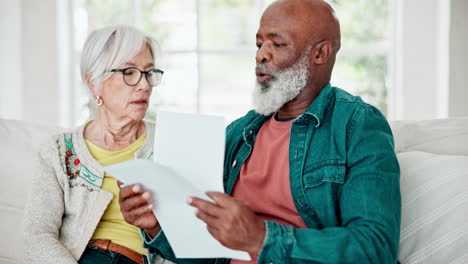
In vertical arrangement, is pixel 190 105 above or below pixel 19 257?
above

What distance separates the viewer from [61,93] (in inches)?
176

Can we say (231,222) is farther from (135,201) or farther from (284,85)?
(284,85)

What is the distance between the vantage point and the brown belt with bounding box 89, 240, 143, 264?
5.68 ft

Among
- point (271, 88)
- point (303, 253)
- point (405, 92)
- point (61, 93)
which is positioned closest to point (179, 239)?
point (303, 253)

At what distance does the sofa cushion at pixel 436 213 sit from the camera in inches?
54.9

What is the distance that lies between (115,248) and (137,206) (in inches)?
18.3

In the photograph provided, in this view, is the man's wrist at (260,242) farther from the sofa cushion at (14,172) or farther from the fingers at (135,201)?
the sofa cushion at (14,172)

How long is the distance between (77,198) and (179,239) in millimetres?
627

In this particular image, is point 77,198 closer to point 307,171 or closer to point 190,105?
point 307,171

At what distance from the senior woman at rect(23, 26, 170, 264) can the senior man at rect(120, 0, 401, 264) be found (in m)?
0.29

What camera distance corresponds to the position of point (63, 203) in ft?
5.76

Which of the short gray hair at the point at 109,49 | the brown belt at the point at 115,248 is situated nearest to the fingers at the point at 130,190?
the brown belt at the point at 115,248

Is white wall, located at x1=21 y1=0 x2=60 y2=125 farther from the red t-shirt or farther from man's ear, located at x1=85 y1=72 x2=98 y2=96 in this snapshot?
the red t-shirt

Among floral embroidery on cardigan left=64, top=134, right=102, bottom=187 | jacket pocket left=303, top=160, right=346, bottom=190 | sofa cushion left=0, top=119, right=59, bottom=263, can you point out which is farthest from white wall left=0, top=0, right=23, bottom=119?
jacket pocket left=303, top=160, right=346, bottom=190
